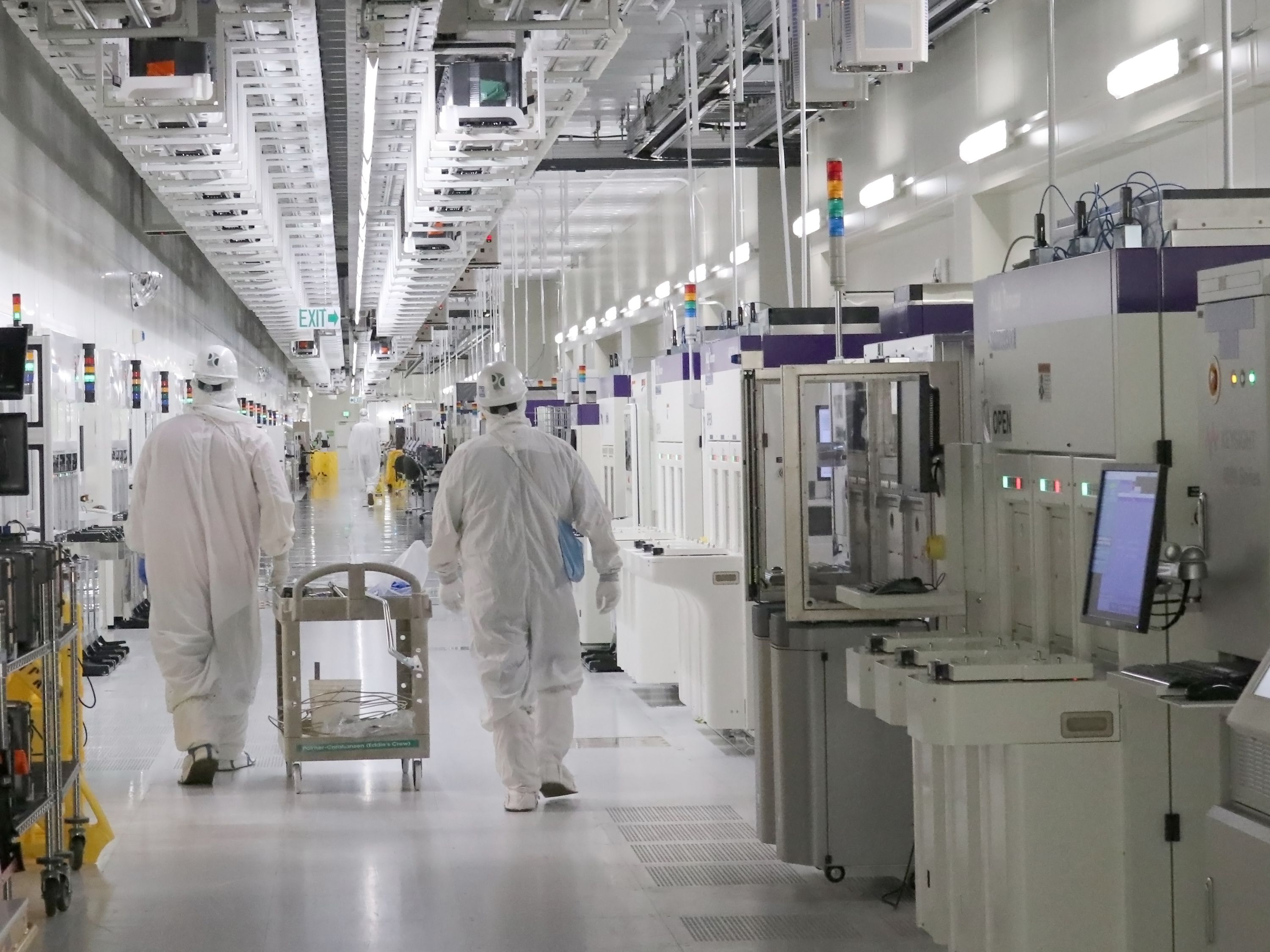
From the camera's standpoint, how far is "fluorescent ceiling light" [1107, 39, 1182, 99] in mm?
6641

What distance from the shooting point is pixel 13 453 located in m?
5.36

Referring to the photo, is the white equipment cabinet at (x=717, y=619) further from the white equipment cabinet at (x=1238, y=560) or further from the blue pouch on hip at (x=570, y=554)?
the white equipment cabinet at (x=1238, y=560)

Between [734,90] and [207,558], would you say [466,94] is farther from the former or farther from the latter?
[207,558]

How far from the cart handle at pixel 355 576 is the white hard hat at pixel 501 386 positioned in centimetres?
78

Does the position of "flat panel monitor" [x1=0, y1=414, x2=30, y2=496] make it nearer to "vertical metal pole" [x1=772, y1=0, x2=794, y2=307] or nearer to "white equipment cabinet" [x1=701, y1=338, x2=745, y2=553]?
"white equipment cabinet" [x1=701, y1=338, x2=745, y2=553]

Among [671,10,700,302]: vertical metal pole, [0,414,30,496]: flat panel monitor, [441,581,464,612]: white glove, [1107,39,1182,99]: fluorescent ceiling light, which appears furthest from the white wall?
[0,414,30,496]: flat panel monitor

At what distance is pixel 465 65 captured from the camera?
25.4 feet

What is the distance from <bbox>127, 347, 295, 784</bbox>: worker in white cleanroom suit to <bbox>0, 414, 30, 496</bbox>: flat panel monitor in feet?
2.45

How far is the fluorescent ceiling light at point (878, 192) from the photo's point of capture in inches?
423

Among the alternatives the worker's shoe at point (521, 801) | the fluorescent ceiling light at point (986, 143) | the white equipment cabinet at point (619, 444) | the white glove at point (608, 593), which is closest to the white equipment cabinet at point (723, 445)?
the white glove at point (608, 593)

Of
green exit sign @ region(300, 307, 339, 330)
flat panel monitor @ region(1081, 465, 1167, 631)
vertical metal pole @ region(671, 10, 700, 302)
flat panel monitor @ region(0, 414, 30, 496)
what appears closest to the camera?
flat panel monitor @ region(1081, 465, 1167, 631)

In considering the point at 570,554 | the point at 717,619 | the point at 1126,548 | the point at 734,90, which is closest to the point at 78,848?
the point at 570,554

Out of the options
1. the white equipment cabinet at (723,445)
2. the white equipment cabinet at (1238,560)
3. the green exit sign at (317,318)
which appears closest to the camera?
the white equipment cabinet at (1238,560)

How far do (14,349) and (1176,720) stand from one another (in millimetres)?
3979
